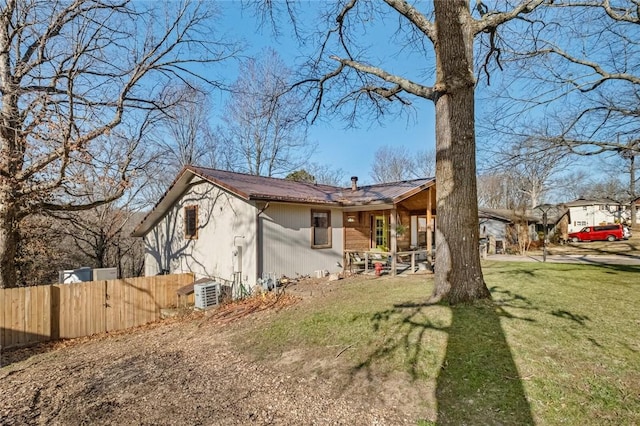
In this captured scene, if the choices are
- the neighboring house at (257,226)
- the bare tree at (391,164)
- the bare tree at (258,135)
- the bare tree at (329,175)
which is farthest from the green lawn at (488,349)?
the bare tree at (391,164)


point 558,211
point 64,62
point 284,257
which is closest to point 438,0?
point 284,257

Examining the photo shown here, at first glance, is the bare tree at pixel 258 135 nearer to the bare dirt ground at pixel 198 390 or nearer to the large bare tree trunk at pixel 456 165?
the large bare tree trunk at pixel 456 165

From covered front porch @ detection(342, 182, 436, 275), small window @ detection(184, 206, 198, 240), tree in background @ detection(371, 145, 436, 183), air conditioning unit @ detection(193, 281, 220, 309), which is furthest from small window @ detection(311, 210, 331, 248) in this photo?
tree in background @ detection(371, 145, 436, 183)

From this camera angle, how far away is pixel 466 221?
219 inches

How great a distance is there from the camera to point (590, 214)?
39875mm

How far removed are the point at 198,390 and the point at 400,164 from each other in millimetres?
35275

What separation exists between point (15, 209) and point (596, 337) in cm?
1262

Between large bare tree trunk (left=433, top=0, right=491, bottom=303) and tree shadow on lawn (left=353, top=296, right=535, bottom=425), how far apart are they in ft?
1.77

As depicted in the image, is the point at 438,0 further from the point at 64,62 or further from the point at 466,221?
the point at 64,62

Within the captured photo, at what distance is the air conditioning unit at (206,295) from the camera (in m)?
9.46

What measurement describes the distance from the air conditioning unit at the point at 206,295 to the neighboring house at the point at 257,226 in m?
0.81

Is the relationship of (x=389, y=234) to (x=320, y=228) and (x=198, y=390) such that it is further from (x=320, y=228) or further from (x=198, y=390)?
(x=198, y=390)

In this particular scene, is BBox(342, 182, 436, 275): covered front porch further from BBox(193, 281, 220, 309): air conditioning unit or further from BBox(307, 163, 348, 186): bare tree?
BBox(307, 163, 348, 186): bare tree

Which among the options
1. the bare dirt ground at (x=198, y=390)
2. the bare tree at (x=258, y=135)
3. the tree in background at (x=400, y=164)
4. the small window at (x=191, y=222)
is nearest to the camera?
the bare dirt ground at (x=198, y=390)
